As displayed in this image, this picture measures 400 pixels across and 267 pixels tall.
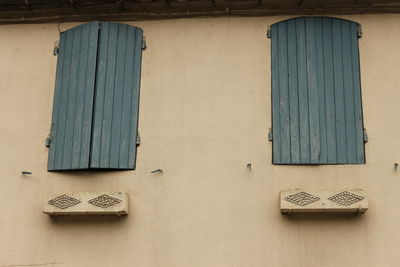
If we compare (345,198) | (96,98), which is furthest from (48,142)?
(345,198)

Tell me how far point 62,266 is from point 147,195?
4.15ft

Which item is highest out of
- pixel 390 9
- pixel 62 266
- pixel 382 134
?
pixel 390 9

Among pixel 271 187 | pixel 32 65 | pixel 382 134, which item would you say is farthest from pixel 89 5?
pixel 382 134

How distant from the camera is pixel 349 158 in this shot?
357 inches

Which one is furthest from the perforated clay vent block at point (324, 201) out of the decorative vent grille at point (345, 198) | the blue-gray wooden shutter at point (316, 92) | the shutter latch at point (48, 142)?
the shutter latch at point (48, 142)

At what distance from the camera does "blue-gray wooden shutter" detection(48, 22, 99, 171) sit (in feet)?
30.7

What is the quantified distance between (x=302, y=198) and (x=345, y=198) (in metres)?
0.48

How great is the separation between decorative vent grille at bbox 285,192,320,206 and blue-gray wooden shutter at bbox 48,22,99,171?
246 centimetres

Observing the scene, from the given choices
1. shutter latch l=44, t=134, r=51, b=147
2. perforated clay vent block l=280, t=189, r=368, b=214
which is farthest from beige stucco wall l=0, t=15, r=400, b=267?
perforated clay vent block l=280, t=189, r=368, b=214

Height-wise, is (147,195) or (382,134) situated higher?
(382,134)

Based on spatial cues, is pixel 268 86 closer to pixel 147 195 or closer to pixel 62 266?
pixel 147 195

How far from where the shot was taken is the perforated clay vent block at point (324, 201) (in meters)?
8.71

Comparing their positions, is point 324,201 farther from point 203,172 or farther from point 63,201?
point 63,201

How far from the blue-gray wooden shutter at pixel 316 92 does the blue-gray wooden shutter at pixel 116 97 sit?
170 centimetres
